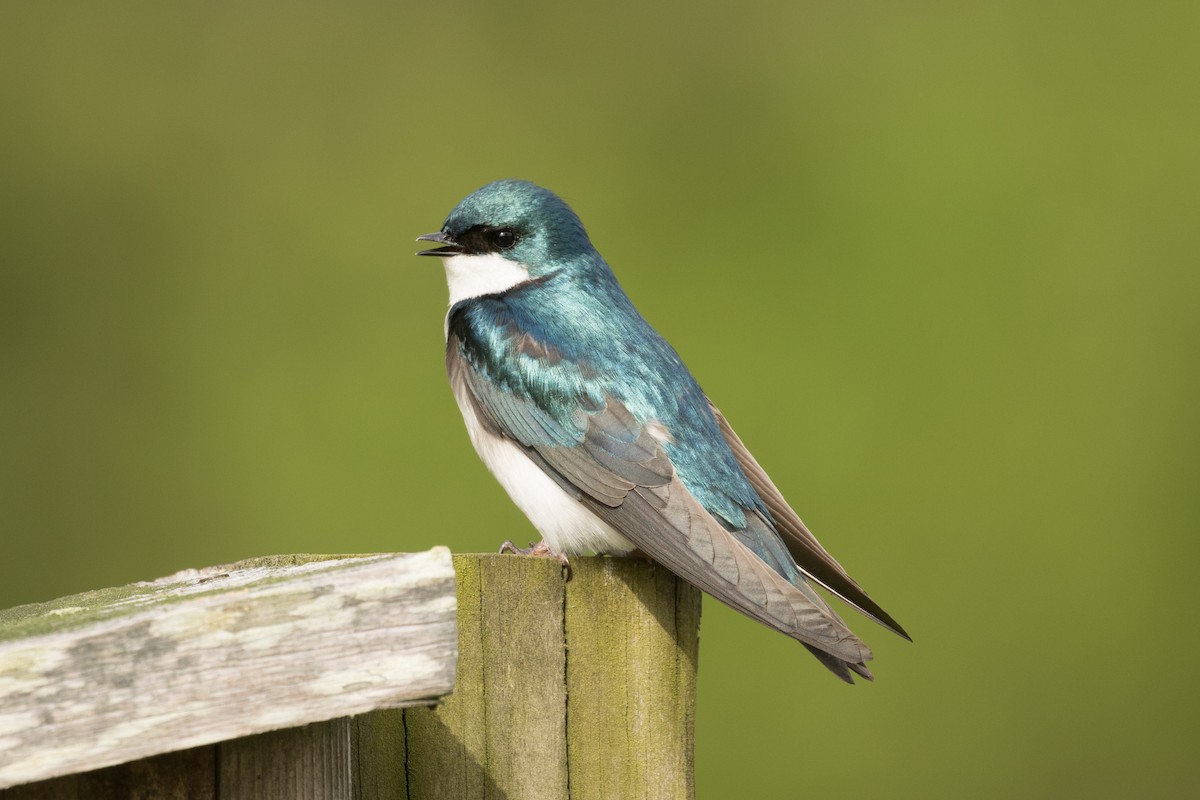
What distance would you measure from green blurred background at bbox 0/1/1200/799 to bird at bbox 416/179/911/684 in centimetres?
126

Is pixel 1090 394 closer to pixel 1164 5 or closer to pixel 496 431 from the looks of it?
pixel 1164 5

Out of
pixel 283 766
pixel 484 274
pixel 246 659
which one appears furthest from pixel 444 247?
pixel 246 659

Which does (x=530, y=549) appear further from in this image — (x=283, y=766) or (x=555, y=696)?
(x=283, y=766)

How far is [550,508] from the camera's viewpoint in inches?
118

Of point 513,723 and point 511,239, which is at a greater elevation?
point 511,239

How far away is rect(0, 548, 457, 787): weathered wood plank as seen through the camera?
5.44ft

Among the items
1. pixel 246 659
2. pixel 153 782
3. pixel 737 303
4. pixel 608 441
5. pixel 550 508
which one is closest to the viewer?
pixel 246 659

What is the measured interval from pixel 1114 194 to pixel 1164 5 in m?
0.74

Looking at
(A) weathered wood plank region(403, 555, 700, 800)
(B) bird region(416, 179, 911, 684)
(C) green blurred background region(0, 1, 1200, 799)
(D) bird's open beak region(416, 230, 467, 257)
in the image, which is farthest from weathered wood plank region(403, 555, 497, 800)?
(C) green blurred background region(0, 1, 1200, 799)

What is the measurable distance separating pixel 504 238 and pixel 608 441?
73 cm

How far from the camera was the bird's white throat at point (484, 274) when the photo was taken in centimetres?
343

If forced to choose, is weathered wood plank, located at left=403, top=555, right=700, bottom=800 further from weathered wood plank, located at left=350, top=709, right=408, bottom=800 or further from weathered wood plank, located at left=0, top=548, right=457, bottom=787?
weathered wood plank, located at left=0, top=548, right=457, bottom=787

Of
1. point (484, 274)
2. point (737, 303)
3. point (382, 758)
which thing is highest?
point (484, 274)

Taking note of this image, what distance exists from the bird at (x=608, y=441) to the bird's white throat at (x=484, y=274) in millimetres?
34
